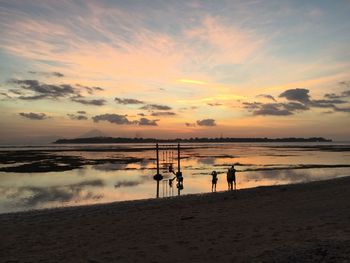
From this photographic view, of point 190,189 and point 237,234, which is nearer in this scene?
point 237,234

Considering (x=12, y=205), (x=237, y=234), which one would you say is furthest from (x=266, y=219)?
(x=12, y=205)

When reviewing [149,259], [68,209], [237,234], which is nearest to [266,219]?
[237,234]

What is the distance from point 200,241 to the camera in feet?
36.2

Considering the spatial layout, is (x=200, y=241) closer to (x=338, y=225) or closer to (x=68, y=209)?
(x=338, y=225)

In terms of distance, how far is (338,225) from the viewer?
1173cm

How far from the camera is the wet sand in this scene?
9.52m

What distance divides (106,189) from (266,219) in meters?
16.8

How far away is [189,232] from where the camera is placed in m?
12.3

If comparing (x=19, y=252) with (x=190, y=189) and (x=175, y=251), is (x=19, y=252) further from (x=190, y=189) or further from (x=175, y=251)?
(x=190, y=189)

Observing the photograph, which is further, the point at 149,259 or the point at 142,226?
the point at 142,226

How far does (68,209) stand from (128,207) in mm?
2986

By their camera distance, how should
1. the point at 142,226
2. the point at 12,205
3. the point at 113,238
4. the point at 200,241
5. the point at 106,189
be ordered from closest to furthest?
the point at 200,241, the point at 113,238, the point at 142,226, the point at 12,205, the point at 106,189

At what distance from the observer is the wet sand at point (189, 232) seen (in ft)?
31.2

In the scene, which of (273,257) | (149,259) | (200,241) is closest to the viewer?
(273,257)
